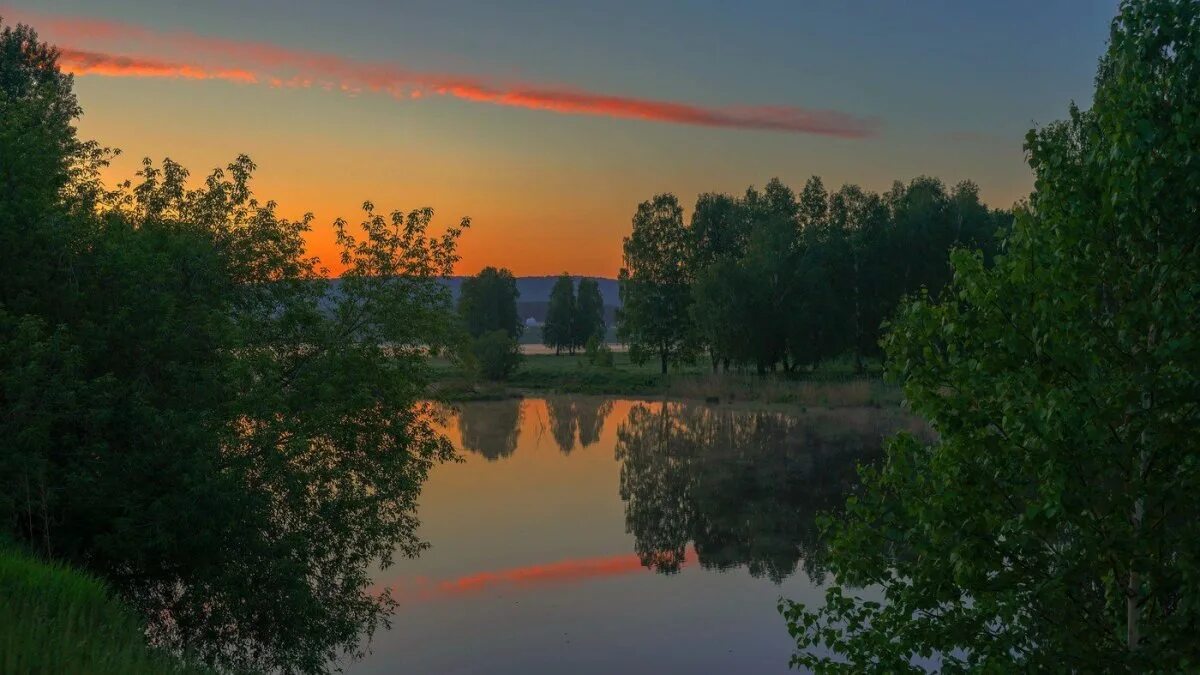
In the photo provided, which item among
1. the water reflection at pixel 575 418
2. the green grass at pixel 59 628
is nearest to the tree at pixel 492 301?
the water reflection at pixel 575 418

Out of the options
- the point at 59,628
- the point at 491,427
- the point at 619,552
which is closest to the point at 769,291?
the point at 491,427

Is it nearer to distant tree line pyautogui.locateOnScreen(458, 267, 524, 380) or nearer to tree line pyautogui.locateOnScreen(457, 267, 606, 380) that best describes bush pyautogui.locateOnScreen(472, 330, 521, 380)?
distant tree line pyautogui.locateOnScreen(458, 267, 524, 380)

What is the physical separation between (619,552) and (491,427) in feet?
124

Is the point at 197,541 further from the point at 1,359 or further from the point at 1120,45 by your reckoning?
the point at 1120,45

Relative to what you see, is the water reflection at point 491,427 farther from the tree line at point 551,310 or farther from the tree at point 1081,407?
the tree line at point 551,310

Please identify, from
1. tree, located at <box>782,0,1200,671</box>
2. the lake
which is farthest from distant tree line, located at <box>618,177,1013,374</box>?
tree, located at <box>782,0,1200,671</box>

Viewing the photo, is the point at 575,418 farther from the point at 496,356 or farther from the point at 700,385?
the point at 496,356

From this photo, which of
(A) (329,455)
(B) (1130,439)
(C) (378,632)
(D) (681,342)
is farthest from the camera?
(D) (681,342)

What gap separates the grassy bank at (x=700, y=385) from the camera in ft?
263

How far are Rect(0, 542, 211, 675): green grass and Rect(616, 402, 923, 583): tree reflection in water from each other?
60.7ft

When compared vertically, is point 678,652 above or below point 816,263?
below

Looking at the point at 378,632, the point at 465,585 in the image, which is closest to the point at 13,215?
the point at 378,632

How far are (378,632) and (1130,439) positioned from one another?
2098 cm

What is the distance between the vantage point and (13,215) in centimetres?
1922
